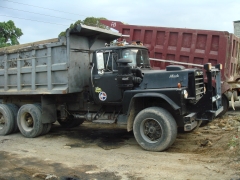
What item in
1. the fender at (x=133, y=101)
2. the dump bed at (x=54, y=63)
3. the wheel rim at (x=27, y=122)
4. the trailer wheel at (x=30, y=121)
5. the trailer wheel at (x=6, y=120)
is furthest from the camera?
the trailer wheel at (x=6, y=120)

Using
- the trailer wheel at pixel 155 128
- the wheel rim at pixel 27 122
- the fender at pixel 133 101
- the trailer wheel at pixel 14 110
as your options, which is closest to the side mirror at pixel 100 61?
the fender at pixel 133 101

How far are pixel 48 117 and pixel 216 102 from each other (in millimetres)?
4281

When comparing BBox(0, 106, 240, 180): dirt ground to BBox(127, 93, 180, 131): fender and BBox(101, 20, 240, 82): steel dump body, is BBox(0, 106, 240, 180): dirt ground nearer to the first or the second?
BBox(127, 93, 180, 131): fender

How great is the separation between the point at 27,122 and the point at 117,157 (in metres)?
3.52

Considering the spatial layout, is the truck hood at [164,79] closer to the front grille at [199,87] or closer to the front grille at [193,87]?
the front grille at [193,87]

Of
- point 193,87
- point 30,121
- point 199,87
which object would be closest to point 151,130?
point 193,87

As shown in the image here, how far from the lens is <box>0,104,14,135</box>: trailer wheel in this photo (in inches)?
328

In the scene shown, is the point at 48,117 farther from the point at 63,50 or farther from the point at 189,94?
the point at 189,94

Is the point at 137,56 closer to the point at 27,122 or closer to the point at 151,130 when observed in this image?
the point at 151,130

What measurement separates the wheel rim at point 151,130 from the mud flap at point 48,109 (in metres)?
2.91

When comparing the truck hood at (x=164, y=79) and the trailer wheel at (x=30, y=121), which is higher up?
the truck hood at (x=164, y=79)

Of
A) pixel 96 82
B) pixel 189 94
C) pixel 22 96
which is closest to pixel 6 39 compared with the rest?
pixel 22 96

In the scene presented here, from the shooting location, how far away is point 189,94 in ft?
19.7

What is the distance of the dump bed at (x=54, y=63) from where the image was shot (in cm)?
723
